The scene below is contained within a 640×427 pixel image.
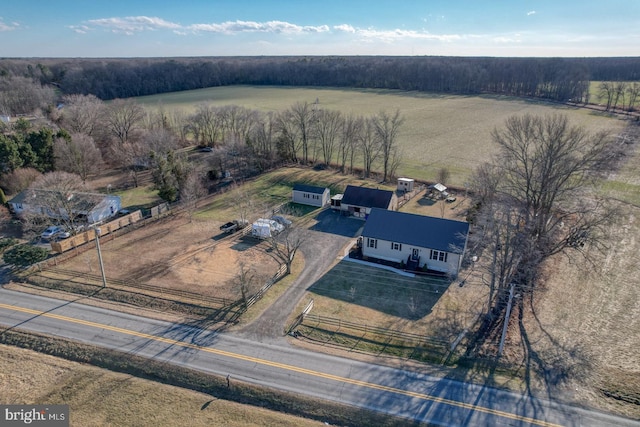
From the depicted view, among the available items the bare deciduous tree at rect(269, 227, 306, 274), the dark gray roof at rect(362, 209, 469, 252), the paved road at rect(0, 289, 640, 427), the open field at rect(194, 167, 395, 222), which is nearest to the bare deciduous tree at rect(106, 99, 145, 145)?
the open field at rect(194, 167, 395, 222)

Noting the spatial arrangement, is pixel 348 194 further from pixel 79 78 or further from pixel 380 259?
pixel 79 78

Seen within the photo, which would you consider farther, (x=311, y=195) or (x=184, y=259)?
(x=311, y=195)

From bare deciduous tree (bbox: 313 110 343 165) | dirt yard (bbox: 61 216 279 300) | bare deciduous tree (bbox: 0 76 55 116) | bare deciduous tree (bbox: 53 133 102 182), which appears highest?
bare deciduous tree (bbox: 0 76 55 116)

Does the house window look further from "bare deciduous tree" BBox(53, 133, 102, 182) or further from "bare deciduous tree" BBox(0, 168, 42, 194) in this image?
"bare deciduous tree" BBox(53, 133, 102, 182)

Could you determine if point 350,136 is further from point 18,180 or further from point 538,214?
point 18,180

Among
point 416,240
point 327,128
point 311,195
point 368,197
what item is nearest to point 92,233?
point 311,195
